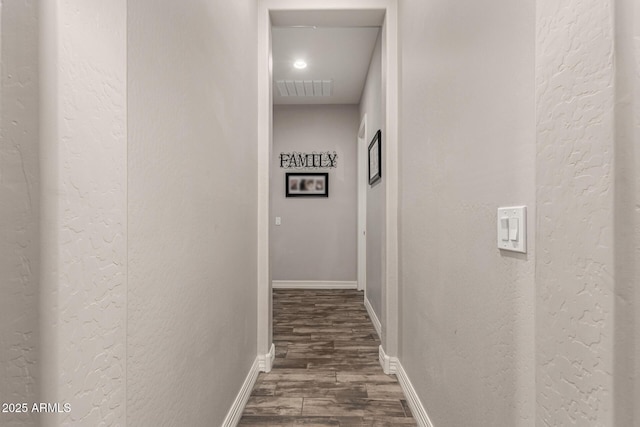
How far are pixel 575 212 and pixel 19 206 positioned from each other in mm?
837

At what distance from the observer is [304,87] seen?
4613 mm

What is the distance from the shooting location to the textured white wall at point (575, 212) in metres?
0.54

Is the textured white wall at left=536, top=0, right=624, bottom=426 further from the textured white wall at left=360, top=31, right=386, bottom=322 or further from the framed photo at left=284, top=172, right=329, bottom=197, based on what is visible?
the framed photo at left=284, top=172, right=329, bottom=197

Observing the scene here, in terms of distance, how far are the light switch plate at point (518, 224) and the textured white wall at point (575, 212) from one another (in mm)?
183

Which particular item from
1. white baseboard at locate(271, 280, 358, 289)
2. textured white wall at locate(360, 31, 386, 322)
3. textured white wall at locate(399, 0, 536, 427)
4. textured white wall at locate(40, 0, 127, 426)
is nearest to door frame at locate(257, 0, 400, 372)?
textured white wall at locate(399, 0, 536, 427)

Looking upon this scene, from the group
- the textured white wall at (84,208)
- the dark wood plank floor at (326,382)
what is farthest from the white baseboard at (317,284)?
the textured white wall at (84,208)

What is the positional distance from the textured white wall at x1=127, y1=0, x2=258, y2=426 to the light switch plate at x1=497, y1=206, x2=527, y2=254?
90 centimetres

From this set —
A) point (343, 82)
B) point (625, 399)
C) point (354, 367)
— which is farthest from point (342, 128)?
point (625, 399)

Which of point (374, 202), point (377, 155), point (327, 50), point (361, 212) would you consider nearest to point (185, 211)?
point (377, 155)

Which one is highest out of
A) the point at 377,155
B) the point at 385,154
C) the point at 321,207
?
the point at 377,155

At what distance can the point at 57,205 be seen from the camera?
→ 596 millimetres

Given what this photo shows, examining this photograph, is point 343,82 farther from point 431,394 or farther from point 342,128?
point 431,394

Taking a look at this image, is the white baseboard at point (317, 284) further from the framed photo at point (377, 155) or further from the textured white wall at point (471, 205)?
the textured white wall at point (471, 205)

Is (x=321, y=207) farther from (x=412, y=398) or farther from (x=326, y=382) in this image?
(x=412, y=398)
